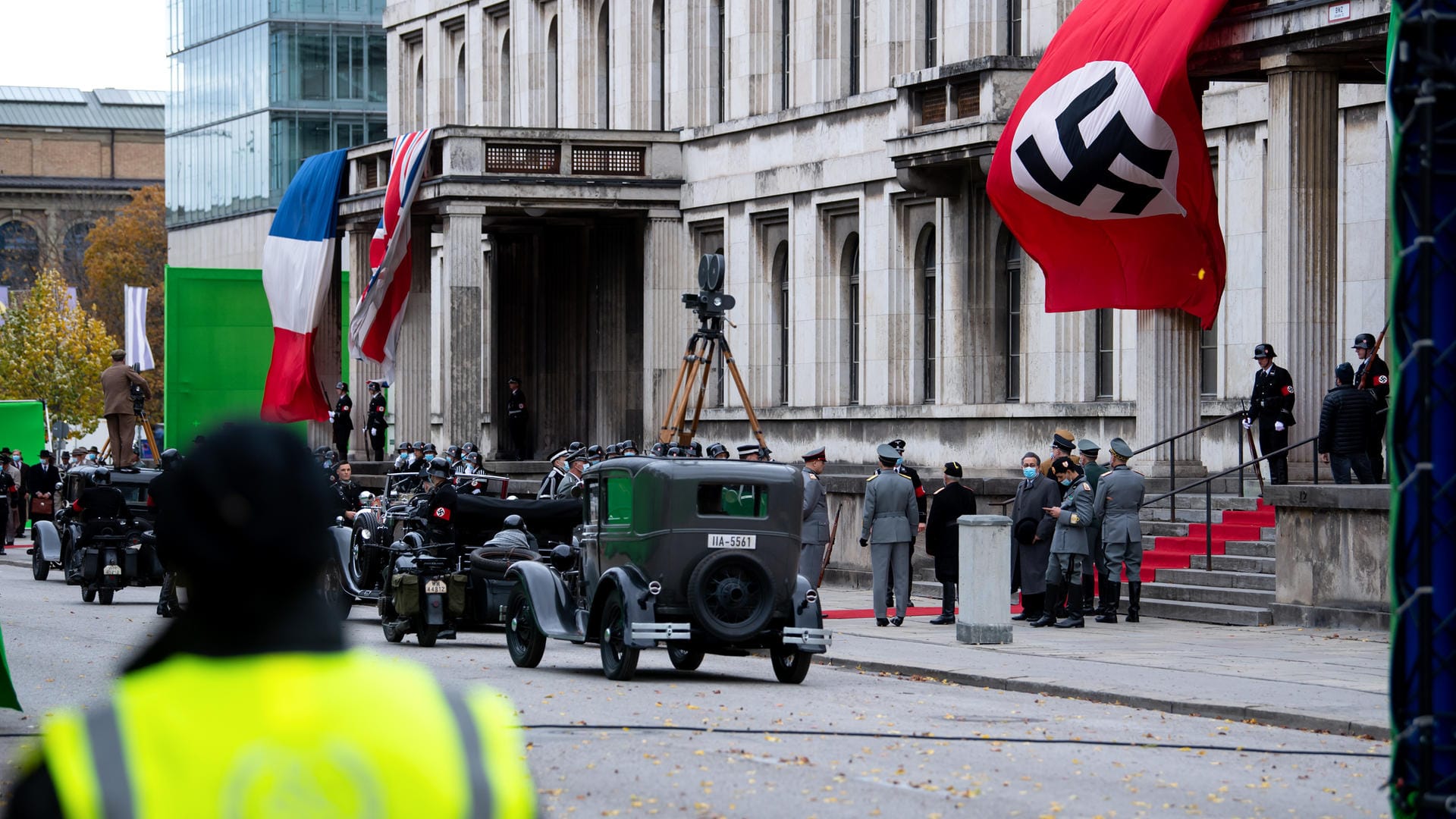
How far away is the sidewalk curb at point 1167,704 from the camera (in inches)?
536

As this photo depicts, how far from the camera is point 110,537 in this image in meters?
27.0

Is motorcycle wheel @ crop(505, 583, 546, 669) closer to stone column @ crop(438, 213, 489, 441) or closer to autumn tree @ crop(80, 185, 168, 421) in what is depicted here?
stone column @ crop(438, 213, 489, 441)

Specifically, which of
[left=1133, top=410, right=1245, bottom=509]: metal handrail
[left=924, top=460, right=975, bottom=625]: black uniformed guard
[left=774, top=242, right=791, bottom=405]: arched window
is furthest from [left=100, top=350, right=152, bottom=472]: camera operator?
[left=1133, top=410, right=1245, bottom=509]: metal handrail

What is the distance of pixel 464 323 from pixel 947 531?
16.2 meters

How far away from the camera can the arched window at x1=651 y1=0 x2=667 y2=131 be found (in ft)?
134

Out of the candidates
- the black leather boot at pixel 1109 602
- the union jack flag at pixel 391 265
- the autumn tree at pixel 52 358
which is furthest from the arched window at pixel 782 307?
the autumn tree at pixel 52 358

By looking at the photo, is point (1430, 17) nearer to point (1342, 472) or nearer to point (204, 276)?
point (1342, 472)

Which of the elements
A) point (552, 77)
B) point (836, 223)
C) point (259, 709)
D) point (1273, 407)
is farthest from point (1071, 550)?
point (552, 77)

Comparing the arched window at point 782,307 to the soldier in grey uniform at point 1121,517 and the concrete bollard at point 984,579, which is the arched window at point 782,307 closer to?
the soldier in grey uniform at point 1121,517

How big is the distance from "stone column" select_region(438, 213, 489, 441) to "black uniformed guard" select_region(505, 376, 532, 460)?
494cm

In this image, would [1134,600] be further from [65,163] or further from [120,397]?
[65,163]

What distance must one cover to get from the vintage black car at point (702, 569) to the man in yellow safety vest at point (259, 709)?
13138 millimetres

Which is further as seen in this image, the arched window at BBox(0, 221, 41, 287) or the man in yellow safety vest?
the arched window at BBox(0, 221, 41, 287)

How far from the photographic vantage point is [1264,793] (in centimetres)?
1083
